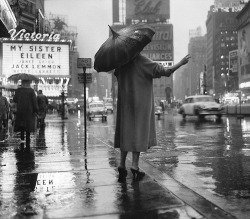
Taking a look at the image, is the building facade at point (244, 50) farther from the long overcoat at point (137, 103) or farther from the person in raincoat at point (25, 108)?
the long overcoat at point (137, 103)

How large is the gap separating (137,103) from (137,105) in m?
0.03

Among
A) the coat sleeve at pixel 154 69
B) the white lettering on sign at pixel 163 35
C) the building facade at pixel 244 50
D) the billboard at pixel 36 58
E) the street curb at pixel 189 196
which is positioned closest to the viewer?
the street curb at pixel 189 196

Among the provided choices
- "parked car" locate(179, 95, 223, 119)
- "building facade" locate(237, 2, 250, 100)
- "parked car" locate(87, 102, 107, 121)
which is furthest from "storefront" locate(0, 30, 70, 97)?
"building facade" locate(237, 2, 250, 100)

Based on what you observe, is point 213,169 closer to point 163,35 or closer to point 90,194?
point 90,194

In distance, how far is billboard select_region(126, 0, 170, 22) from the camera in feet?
400

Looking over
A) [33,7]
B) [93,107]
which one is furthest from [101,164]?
[33,7]

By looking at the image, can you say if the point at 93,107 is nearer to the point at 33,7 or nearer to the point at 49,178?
the point at 49,178

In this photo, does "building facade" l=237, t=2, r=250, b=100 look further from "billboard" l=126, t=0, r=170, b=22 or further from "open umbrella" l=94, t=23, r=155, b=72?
"open umbrella" l=94, t=23, r=155, b=72

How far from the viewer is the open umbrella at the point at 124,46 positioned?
569 centimetres

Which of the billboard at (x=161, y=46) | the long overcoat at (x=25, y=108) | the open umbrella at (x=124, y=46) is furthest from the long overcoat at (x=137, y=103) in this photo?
the billboard at (x=161, y=46)

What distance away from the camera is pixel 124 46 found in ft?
18.7

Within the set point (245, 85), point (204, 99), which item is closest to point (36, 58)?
point (204, 99)

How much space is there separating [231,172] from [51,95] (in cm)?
5794

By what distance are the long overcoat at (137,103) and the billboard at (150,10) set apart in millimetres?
118942
